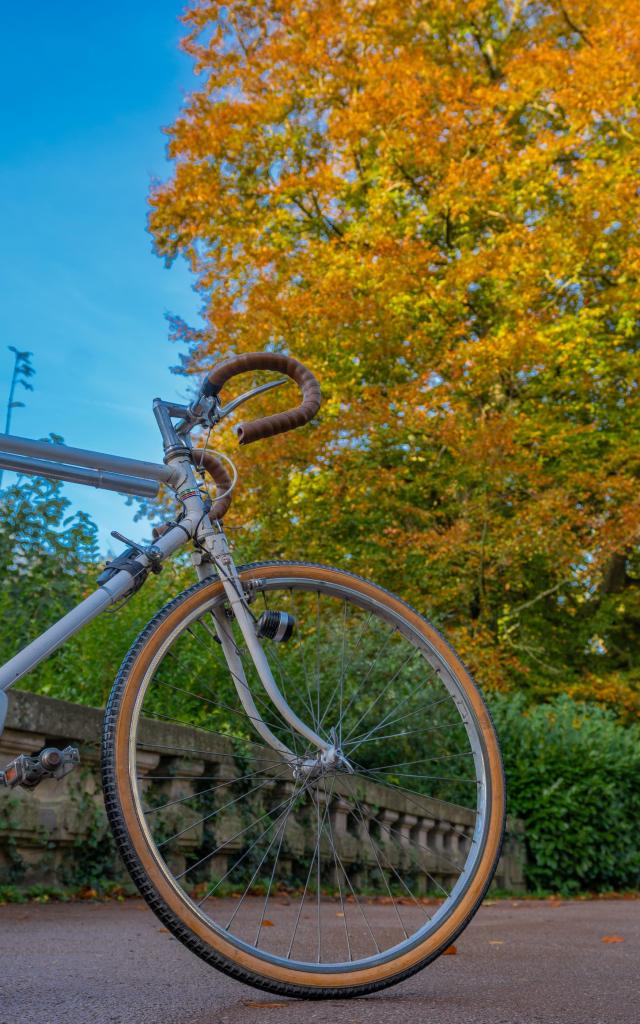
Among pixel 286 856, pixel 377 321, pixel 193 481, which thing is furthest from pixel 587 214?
pixel 193 481

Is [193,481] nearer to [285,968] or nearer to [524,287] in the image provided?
[285,968]

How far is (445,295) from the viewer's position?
42.5 ft

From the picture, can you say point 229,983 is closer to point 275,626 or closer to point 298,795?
point 298,795

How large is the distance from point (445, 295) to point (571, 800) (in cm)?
699

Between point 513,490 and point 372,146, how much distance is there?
219 inches

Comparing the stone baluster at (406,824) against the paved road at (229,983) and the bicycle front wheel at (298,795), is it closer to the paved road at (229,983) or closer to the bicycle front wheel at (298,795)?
the bicycle front wheel at (298,795)

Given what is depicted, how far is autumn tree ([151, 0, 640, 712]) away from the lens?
12.0m

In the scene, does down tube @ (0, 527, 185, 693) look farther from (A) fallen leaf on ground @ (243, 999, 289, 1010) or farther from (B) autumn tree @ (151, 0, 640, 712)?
(B) autumn tree @ (151, 0, 640, 712)

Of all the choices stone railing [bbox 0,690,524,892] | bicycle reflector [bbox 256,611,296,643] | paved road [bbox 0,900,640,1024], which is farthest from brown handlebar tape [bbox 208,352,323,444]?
paved road [bbox 0,900,640,1024]

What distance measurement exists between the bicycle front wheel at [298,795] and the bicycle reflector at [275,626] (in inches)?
2.6

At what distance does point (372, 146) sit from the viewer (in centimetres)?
1445

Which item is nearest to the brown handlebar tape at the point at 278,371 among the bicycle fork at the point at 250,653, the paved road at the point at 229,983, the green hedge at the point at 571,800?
the bicycle fork at the point at 250,653

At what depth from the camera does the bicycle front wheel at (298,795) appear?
201 cm

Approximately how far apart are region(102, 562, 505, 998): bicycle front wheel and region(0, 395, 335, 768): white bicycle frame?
0.05 metres
